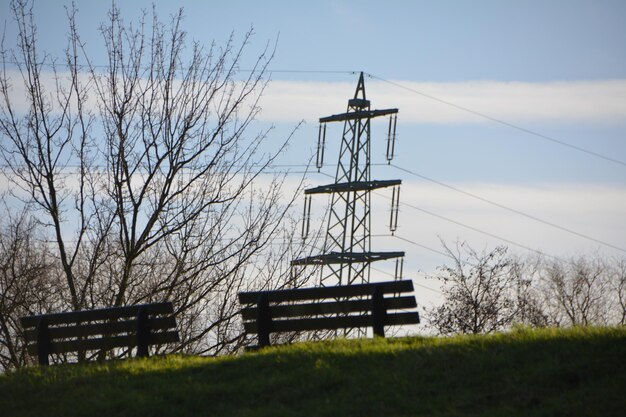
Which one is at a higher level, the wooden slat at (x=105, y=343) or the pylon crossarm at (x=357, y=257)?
the pylon crossarm at (x=357, y=257)

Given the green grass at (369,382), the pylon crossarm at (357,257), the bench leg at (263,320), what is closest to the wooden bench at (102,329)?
the green grass at (369,382)

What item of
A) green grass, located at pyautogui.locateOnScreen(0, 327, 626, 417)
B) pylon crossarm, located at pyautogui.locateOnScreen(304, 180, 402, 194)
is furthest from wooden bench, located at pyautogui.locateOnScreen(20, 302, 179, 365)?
pylon crossarm, located at pyautogui.locateOnScreen(304, 180, 402, 194)

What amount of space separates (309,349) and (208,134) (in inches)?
311

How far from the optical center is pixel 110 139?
58.4 ft

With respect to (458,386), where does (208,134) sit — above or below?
above

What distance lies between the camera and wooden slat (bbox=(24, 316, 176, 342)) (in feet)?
40.7

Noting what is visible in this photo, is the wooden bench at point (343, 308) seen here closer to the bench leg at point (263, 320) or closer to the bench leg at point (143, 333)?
the bench leg at point (263, 320)

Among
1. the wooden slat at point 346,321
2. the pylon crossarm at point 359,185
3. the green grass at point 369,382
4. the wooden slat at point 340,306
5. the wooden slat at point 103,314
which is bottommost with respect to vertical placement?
the green grass at point 369,382

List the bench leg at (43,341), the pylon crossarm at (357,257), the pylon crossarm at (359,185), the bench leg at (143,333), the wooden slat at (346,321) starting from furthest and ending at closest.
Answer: the pylon crossarm at (359,185), the pylon crossarm at (357,257), the bench leg at (43,341), the bench leg at (143,333), the wooden slat at (346,321)

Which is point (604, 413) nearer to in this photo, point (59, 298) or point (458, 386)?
point (458, 386)

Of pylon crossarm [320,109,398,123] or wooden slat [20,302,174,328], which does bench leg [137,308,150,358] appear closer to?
wooden slat [20,302,174,328]

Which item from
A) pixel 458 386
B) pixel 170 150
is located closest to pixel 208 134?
pixel 170 150

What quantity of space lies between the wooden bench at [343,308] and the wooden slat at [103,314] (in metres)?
1.25

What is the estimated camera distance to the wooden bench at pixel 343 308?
11.6 m
